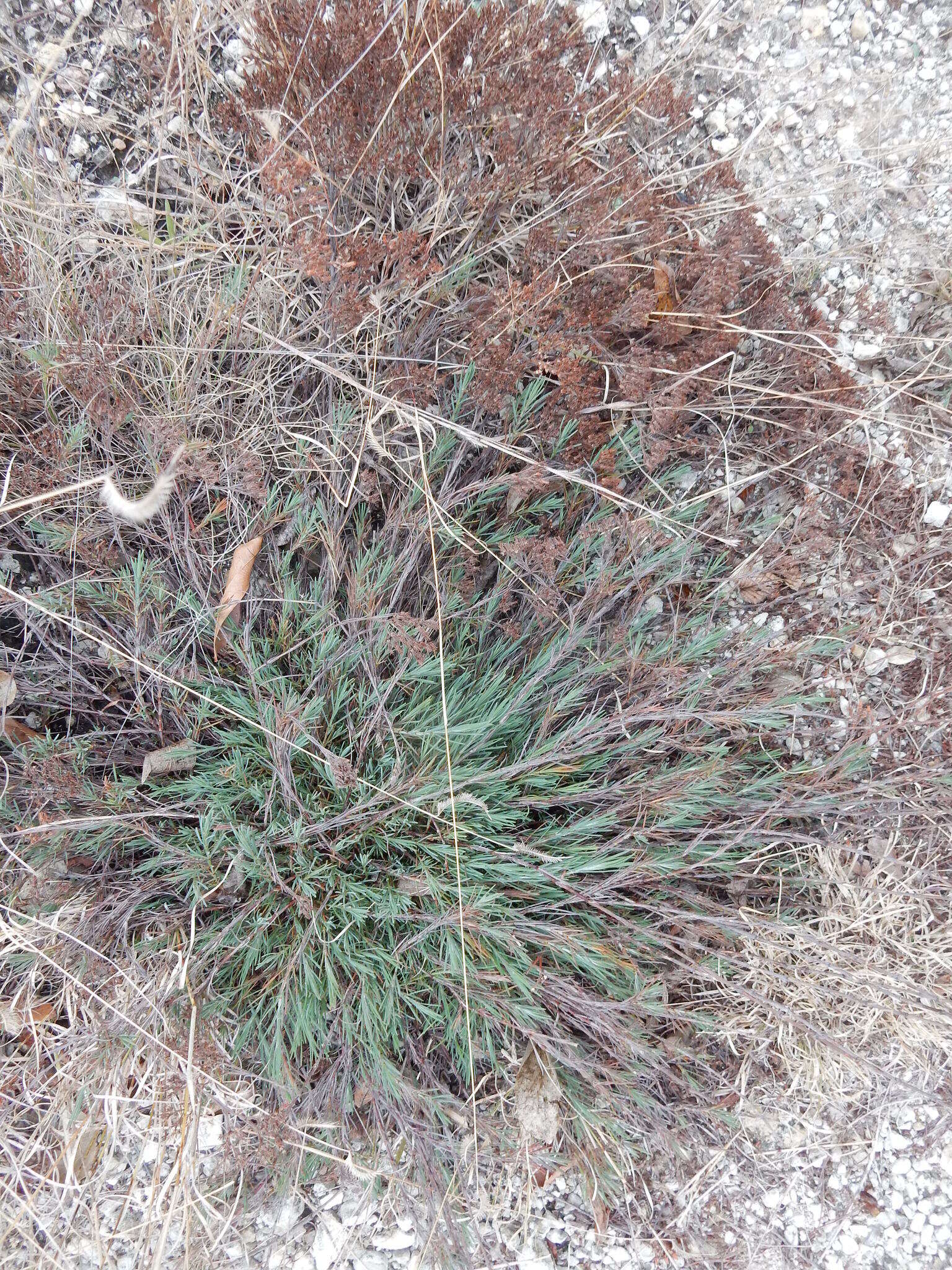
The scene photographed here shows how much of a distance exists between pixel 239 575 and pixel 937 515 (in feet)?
6.70

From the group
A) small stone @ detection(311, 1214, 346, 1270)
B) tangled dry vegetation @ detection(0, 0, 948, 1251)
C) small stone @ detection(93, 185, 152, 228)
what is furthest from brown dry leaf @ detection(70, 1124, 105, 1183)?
small stone @ detection(93, 185, 152, 228)

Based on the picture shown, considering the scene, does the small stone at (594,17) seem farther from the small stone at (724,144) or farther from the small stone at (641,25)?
the small stone at (724,144)

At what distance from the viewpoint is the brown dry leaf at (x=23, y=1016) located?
2098 mm

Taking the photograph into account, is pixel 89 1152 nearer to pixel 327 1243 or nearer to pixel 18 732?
pixel 327 1243

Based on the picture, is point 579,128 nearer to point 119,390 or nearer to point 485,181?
point 485,181

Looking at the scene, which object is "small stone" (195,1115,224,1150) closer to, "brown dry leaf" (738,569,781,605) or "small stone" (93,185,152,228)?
"brown dry leaf" (738,569,781,605)

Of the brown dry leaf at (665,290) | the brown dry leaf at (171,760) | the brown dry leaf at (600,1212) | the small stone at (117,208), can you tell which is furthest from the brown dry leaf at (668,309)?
the brown dry leaf at (600,1212)

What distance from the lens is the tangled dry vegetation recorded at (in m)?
2.03

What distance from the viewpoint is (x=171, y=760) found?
212 centimetres

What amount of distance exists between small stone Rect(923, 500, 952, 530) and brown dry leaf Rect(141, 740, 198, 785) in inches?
87.5

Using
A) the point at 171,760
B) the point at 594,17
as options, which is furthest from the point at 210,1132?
the point at 594,17

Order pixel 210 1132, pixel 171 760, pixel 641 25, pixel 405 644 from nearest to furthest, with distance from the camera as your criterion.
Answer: pixel 405 644, pixel 171 760, pixel 210 1132, pixel 641 25

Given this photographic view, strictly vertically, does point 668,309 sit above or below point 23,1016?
above

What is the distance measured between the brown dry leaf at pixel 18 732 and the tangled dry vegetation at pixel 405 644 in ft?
0.04
